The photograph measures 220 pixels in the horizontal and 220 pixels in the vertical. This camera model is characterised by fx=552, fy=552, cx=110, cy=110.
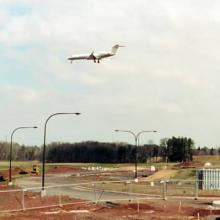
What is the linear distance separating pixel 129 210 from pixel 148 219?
6.57m

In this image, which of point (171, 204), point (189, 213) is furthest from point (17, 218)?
point (171, 204)

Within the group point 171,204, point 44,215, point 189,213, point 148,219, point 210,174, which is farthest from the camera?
point 210,174

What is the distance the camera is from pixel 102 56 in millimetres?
42219

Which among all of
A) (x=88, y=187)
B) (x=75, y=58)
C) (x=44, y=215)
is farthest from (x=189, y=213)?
(x=88, y=187)

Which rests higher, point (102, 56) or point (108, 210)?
point (102, 56)

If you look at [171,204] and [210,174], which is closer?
[171,204]

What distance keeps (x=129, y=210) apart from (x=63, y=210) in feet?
14.8

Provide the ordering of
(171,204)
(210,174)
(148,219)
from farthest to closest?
(210,174) → (171,204) → (148,219)

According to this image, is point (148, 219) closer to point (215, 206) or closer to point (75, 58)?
point (215, 206)

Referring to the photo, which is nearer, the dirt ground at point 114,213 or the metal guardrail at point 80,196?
the dirt ground at point 114,213

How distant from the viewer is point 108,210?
37.9 m

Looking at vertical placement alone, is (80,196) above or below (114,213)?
below

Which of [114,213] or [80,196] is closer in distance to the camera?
[114,213]

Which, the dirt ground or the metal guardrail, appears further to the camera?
the metal guardrail
